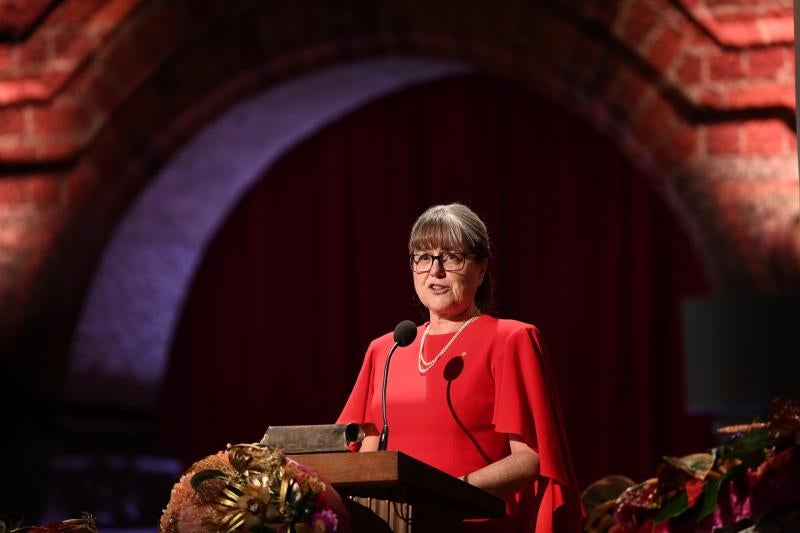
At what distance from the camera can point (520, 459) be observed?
2.60 m

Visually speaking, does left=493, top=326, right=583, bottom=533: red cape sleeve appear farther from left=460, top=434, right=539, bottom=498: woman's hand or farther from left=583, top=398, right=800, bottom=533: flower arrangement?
left=583, top=398, right=800, bottom=533: flower arrangement

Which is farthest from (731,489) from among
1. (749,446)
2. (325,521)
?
(325,521)

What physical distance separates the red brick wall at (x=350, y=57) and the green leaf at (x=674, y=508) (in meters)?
1.87

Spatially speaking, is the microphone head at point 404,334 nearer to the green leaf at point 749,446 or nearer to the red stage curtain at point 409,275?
the green leaf at point 749,446

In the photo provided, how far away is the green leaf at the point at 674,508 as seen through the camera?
9.42 feet

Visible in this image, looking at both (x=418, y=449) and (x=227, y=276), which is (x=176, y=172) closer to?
(x=227, y=276)

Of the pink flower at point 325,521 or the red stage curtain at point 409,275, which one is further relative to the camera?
the red stage curtain at point 409,275

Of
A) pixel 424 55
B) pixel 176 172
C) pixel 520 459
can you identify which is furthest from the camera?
pixel 176 172

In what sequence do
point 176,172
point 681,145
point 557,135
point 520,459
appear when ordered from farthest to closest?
point 557,135 < point 176,172 < point 681,145 < point 520,459

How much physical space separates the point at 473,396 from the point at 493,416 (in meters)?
0.06

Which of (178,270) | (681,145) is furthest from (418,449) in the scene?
(178,270)

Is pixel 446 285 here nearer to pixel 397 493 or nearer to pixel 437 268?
pixel 437 268

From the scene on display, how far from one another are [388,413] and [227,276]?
4910mm

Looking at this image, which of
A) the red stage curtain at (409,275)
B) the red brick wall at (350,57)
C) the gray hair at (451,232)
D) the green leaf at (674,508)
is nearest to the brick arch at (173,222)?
the red brick wall at (350,57)
